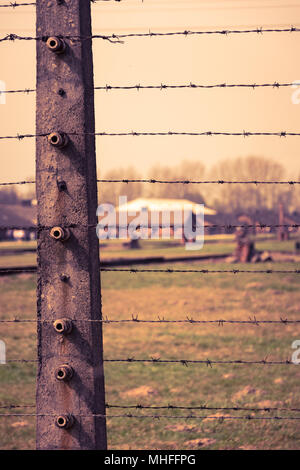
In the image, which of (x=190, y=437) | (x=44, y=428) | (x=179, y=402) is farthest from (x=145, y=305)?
(x=44, y=428)

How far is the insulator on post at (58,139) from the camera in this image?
3.69 m

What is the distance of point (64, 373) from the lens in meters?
3.66

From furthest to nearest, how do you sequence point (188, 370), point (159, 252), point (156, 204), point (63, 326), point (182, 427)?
point (156, 204), point (159, 252), point (188, 370), point (182, 427), point (63, 326)

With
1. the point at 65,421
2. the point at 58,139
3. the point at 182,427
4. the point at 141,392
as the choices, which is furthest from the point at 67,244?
the point at 141,392

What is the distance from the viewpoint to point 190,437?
729cm

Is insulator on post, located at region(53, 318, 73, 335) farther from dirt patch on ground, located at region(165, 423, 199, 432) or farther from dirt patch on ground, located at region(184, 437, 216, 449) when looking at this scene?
dirt patch on ground, located at region(165, 423, 199, 432)

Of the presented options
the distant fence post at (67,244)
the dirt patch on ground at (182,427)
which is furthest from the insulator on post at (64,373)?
the dirt patch on ground at (182,427)

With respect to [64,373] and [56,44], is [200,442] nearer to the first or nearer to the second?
[64,373]

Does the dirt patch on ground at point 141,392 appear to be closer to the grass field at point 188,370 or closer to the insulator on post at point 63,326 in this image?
the grass field at point 188,370

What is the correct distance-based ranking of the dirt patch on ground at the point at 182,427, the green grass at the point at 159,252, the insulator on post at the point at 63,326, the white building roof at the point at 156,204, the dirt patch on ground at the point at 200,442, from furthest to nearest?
1. the white building roof at the point at 156,204
2. the green grass at the point at 159,252
3. the dirt patch on ground at the point at 182,427
4. the dirt patch on ground at the point at 200,442
5. the insulator on post at the point at 63,326

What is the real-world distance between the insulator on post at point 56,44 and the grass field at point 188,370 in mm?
4927

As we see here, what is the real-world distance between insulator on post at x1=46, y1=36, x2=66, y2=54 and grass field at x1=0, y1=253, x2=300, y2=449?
493cm

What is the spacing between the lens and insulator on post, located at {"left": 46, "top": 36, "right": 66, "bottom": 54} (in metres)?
3.71

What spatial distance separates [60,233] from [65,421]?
118 centimetres
